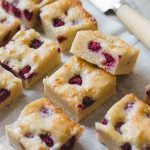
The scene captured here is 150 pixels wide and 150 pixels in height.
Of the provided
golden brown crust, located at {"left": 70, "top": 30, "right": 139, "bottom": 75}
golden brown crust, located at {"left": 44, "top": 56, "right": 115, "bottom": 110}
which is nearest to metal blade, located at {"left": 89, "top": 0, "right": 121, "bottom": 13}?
golden brown crust, located at {"left": 70, "top": 30, "right": 139, "bottom": 75}

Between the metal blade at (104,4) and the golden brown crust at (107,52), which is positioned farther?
the metal blade at (104,4)

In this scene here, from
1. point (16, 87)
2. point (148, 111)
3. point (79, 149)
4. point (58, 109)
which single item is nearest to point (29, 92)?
point (16, 87)

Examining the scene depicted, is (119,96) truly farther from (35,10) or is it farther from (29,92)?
(35,10)

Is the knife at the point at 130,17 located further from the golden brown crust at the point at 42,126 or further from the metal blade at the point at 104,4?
the golden brown crust at the point at 42,126

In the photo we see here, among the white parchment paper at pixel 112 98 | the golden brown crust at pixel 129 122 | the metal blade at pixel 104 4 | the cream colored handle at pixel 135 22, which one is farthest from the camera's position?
the metal blade at pixel 104 4

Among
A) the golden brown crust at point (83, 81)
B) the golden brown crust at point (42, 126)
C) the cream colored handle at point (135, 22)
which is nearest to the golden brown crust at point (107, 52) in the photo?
the golden brown crust at point (83, 81)

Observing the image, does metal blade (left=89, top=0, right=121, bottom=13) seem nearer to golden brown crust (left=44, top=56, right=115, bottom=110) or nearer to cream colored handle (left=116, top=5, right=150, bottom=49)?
cream colored handle (left=116, top=5, right=150, bottom=49)

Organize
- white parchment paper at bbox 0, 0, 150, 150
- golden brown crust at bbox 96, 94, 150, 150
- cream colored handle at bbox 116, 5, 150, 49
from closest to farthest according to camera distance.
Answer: golden brown crust at bbox 96, 94, 150, 150 < white parchment paper at bbox 0, 0, 150, 150 < cream colored handle at bbox 116, 5, 150, 49
